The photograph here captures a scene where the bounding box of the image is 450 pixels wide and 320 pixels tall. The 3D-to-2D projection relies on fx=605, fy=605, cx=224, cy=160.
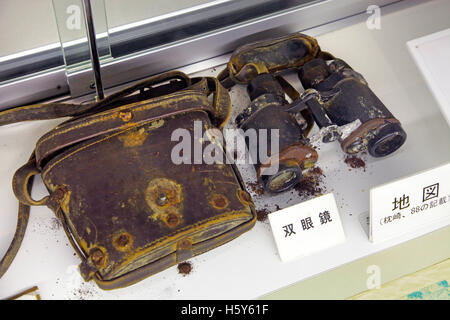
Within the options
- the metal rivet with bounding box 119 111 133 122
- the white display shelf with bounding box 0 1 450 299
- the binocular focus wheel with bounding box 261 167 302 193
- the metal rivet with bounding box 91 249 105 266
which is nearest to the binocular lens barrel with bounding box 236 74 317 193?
the binocular focus wheel with bounding box 261 167 302 193

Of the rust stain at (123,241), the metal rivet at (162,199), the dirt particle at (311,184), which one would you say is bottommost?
the dirt particle at (311,184)

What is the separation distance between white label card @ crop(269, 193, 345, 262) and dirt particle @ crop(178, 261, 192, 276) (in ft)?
0.78

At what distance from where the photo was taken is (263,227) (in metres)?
1.63

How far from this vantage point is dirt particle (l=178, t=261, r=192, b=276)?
5.14 feet

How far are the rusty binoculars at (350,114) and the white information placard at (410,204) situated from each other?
14cm

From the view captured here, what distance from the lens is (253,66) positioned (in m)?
1.70

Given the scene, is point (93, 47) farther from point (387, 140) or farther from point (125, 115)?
point (387, 140)

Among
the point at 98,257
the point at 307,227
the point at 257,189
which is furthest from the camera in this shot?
the point at 257,189

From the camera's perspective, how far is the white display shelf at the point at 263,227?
5.07 feet

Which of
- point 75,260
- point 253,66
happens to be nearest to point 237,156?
point 253,66

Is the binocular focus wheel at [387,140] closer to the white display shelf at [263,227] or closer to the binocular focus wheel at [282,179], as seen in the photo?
the white display shelf at [263,227]

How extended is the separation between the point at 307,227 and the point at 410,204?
0.90 ft

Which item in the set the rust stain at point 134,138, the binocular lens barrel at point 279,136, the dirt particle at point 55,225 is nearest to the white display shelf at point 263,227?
the dirt particle at point 55,225

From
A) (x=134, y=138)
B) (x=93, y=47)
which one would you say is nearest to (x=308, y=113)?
(x=134, y=138)
